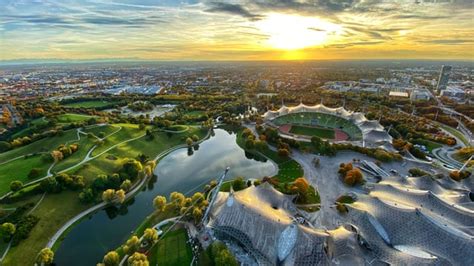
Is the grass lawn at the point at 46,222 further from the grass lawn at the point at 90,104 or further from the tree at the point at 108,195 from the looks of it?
the grass lawn at the point at 90,104

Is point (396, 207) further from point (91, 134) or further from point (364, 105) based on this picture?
point (364, 105)

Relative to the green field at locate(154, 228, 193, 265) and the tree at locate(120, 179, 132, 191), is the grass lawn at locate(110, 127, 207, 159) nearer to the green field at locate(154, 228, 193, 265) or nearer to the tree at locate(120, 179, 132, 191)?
the tree at locate(120, 179, 132, 191)

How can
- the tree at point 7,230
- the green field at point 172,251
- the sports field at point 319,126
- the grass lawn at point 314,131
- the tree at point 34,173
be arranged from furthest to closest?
the grass lawn at point 314,131 < the sports field at point 319,126 < the tree at point 34,173 < the tree at point 7,230 < the green field at point 172,251

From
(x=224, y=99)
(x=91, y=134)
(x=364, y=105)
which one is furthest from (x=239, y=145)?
(x=364, y=105)

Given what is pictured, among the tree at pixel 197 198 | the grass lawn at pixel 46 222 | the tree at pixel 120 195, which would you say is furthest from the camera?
the tree at pixel 120 195

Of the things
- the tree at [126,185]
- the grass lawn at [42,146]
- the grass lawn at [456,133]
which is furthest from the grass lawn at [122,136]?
the grass lawn at [456,133]

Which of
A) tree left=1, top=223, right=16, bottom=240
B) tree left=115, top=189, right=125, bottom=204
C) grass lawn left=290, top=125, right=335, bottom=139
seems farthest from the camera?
grass lawn left=290, top=125, right=335, bottom=139

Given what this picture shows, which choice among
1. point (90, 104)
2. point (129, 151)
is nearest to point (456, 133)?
point (129, 151)

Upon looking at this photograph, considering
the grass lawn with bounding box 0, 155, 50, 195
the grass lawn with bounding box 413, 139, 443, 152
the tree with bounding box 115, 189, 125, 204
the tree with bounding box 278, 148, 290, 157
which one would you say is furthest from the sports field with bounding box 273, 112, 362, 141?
the grass lawn with bounding box 0, 155, 50, 195
